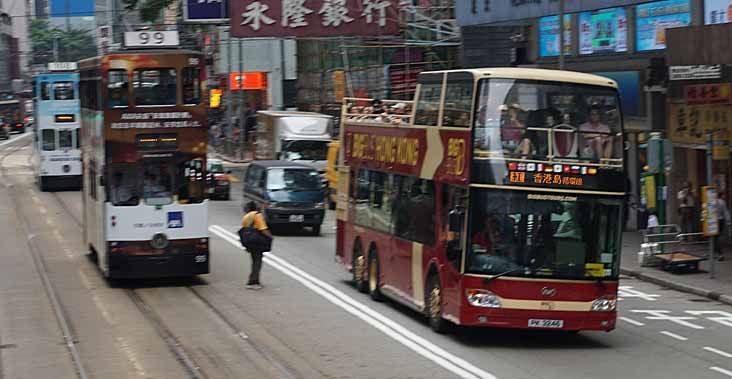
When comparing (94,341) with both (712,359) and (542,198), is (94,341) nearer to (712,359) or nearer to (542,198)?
(542,198)

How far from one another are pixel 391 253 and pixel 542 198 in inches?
175

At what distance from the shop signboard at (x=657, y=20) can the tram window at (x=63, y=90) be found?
2443cm

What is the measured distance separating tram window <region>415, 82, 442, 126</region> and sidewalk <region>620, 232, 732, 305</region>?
7077 mm

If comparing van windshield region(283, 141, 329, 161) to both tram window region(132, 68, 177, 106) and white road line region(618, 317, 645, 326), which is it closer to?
tram window region(132, 68, 177, 106)

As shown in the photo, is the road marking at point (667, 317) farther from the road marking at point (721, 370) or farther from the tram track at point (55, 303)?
the tram track at point (55, 303)

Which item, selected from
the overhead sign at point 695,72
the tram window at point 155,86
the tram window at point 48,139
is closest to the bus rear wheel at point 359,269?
the tram window at point 155,86

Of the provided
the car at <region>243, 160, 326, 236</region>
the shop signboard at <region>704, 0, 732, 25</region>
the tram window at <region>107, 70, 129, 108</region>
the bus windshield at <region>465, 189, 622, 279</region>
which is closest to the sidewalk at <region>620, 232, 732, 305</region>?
the shop signboard at <region>704, 0, 732, 25</region>

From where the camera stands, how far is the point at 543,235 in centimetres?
1501

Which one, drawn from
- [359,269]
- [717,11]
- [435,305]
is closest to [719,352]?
[435,305]

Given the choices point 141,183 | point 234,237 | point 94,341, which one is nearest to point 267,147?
point 234,237

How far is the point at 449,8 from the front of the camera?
46.6 meters

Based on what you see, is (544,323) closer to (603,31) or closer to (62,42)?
(603,31)

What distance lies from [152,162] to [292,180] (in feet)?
36.8

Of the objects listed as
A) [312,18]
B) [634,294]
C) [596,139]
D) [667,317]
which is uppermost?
[312,18]
